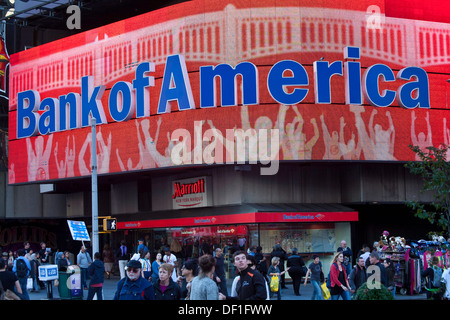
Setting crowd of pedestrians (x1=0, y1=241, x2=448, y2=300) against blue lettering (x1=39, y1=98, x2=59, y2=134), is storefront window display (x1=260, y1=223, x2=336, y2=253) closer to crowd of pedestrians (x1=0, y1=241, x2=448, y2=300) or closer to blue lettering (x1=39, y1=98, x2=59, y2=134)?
crowd of pedestrians (x1=0, y1=241, x2=448, y2=300)

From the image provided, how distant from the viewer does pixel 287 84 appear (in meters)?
32.2

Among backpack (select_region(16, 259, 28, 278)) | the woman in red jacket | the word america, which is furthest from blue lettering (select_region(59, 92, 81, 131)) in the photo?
the woman in red jacket

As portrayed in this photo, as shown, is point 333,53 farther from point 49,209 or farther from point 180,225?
point 49,209

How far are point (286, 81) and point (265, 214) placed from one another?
6.11 metres

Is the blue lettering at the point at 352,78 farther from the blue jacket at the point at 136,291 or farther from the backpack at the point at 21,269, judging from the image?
the blue jacket at the point at 136,291

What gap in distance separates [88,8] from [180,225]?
15.9 metres

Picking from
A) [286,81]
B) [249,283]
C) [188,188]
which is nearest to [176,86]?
[286,81]

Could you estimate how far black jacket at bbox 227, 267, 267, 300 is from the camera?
1086 centimetres

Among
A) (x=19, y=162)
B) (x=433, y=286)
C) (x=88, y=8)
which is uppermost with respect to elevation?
(x=88, y=8)

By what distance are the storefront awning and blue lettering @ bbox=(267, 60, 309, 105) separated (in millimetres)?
4952

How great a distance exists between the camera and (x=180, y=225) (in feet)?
120

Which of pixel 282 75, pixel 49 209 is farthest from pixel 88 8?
pixel 282 75

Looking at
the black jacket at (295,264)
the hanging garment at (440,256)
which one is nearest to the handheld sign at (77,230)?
the black jacket at (295,264)

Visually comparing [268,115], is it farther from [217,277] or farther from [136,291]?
[136,291]
